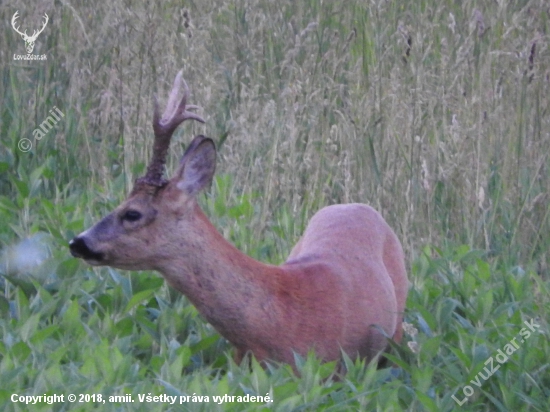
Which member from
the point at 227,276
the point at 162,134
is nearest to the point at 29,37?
the point at 162,134

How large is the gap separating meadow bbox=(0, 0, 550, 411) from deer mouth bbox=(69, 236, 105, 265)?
9.8 inches

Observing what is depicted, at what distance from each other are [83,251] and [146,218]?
29 cm

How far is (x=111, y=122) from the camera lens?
723cm

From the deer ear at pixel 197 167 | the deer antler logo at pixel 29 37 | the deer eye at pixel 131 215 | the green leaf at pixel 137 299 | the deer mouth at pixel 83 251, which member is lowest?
the green leaf at pixel 137 299

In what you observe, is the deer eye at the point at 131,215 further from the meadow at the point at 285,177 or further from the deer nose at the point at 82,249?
the meadow at the point at 285,177

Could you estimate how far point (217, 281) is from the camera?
4.46m

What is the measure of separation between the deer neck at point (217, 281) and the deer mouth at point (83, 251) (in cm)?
25

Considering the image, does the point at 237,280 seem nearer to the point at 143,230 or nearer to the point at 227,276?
the point at 227,276

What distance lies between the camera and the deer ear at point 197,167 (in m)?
4.66

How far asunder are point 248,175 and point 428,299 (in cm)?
179

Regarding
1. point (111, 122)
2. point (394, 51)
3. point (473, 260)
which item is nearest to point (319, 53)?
point (394, 51)

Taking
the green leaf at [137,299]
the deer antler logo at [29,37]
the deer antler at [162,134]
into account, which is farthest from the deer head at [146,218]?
the deer antler logo at [29,37]

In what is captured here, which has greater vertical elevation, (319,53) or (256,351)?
(319,53)

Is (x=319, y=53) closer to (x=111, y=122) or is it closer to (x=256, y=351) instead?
(x=111, y=122)
